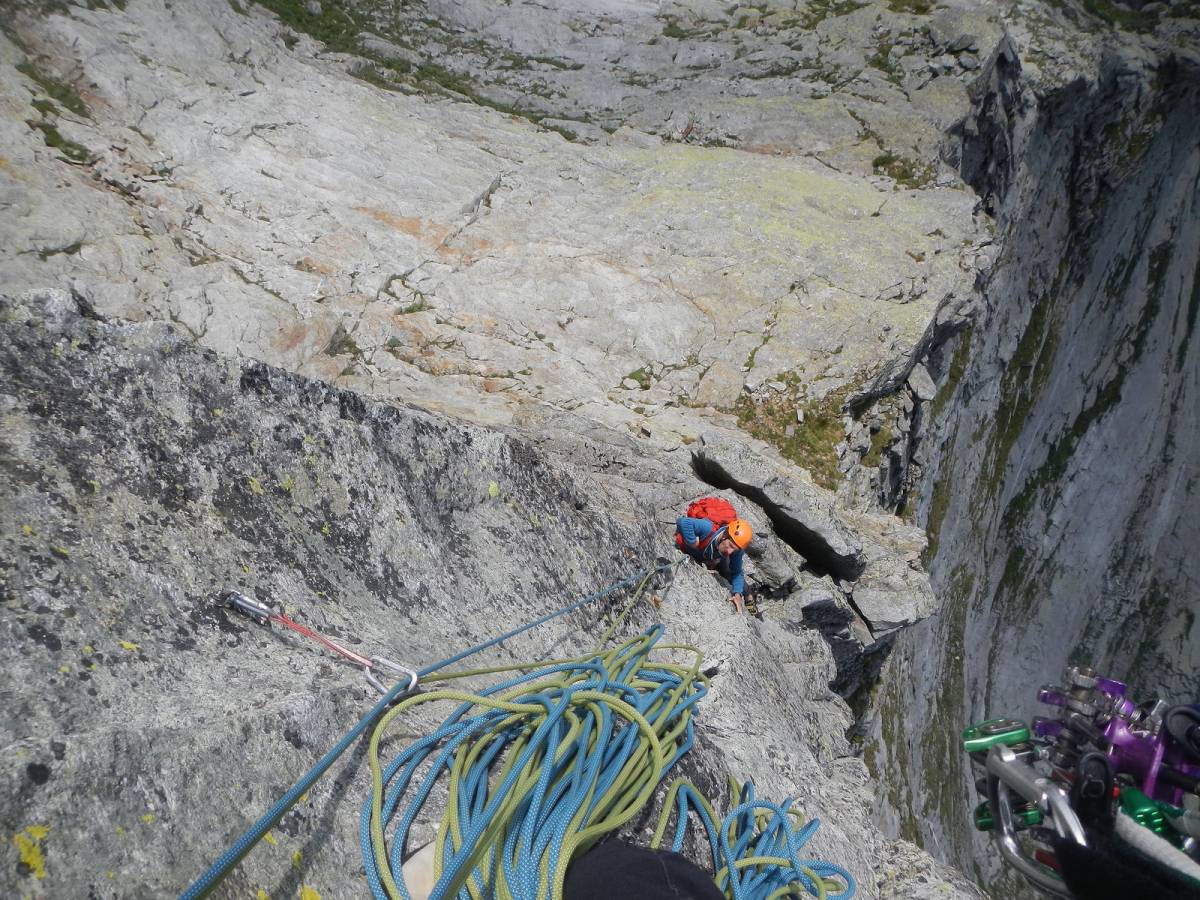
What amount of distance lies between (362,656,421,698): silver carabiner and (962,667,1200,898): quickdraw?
362cm

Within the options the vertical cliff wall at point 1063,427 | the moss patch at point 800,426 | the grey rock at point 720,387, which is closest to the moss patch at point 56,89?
the grey rock at point 720,387

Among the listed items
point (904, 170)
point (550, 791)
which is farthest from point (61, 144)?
point (904, 170)

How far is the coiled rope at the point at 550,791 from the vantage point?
2.24m

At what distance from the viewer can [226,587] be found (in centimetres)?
277

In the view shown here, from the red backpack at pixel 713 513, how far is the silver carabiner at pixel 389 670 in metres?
3.87

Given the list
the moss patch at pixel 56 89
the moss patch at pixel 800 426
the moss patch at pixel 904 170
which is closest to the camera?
the moss patch at pixel 800 426

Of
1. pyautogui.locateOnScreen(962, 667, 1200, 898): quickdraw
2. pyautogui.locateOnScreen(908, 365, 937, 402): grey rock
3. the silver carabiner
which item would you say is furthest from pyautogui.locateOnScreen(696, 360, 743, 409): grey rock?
the silver carabiner

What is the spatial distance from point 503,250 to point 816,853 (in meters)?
11.4

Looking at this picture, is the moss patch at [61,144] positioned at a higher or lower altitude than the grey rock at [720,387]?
higher

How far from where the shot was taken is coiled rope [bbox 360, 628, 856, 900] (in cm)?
224

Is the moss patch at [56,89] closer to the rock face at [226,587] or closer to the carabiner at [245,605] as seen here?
the rock face at [226,587]

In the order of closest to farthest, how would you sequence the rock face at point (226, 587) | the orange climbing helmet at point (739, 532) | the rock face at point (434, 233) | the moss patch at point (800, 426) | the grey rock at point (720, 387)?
the rock face at point (226, 587) → the orange climbing helmet at point (739, 532) → the rock face at point (434, 233) → the moss patch at point (800, 426) → the grey rock at point (720, 387)

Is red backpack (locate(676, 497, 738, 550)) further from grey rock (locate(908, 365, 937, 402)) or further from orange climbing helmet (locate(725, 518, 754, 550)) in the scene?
grey rock (locate(908, 365, 937, 402))

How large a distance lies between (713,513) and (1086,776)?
10.6ft
